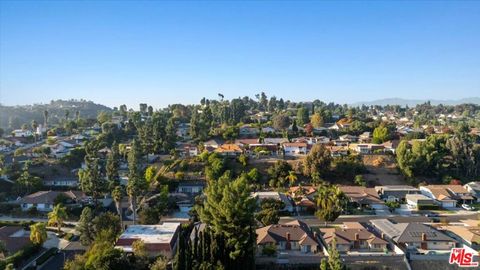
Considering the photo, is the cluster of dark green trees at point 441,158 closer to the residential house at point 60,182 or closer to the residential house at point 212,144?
the residential house at point 212,144

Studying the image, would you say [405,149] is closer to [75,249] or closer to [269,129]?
[269,129]

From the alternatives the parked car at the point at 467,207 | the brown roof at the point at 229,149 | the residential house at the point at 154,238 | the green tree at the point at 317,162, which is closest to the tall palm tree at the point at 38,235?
the residential house at the point at 154,238

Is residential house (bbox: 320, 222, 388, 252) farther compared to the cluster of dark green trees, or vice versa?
the cluster of dark green trees

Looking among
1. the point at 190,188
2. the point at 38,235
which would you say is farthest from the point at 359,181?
the point at 38,235

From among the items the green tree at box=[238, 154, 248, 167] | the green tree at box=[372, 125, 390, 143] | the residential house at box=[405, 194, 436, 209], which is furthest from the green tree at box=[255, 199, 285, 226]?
the green tree at box=[372, 125, 390, 143]

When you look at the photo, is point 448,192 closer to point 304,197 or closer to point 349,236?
point 304,197

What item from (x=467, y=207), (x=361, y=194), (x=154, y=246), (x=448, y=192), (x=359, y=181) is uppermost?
(x=154, y=246)

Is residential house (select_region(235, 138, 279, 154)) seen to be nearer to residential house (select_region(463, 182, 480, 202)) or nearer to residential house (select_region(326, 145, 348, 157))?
residential house (select_region(326, 145, 348, 157))
